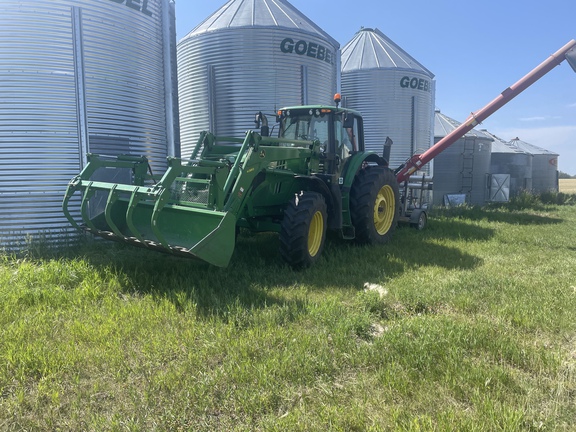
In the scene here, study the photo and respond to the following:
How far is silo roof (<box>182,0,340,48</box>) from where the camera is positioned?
9.70m

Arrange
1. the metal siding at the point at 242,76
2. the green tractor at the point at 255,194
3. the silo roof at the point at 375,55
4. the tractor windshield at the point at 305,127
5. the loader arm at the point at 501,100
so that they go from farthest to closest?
the silo roof at the point at 375,55, the loader arm at the point at 501,100, the metal siding at the point at 242,76, the tractor windshield at the point at 305,127, the green tractor at the point at 255,194

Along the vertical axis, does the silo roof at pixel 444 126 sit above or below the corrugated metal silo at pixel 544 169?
above

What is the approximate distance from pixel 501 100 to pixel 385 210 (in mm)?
5020

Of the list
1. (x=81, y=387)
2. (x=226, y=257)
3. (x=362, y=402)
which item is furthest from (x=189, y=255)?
(x=362, y=402)

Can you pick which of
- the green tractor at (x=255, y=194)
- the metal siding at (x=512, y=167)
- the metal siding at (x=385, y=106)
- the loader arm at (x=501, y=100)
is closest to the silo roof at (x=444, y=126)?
the metal siding at (x=512, y=167)

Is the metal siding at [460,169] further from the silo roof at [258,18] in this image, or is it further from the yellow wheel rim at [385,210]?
the yellow wheel rim at [385,210]

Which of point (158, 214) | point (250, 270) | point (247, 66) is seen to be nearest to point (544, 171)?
point (247, 66)

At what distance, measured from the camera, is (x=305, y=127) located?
24.6ft

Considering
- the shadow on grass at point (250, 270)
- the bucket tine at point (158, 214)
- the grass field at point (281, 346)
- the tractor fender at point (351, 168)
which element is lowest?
the grass field at point (281, 346)

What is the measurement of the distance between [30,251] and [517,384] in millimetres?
6350

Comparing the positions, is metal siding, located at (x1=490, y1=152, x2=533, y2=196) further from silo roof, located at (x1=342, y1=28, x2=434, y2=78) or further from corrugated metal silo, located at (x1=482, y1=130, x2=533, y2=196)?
silo roof, located at (x1=342, y1=28, x2=434, y2=78)

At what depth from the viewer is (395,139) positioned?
44.8 ft

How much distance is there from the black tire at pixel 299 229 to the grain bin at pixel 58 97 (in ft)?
12.1

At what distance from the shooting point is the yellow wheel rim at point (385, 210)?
8.08 meters
